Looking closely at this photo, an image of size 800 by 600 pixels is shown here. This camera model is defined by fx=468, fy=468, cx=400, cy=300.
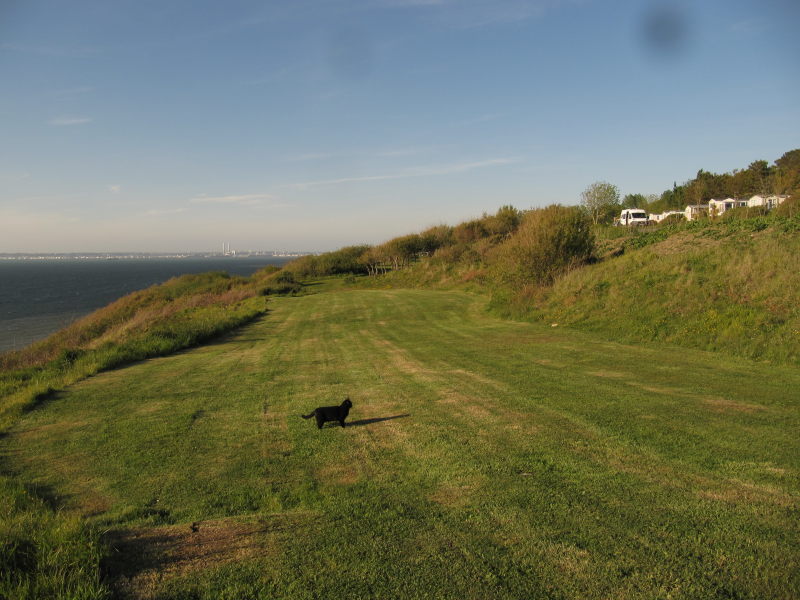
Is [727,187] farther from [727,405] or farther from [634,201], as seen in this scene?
[727,405]

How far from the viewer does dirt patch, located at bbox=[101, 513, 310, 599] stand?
3.63 meters

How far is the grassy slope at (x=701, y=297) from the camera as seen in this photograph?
13070 millimetres

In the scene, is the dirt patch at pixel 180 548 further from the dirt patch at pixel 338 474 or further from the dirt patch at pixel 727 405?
the dirt patch at pixel 727 405

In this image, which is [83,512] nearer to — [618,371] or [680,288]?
[618,371]

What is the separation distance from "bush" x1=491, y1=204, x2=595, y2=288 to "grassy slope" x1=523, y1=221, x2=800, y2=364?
2.01 metres

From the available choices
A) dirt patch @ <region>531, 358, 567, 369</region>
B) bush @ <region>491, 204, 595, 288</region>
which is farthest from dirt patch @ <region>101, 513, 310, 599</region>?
bush @ <region>491, 204, 595, 288</region>

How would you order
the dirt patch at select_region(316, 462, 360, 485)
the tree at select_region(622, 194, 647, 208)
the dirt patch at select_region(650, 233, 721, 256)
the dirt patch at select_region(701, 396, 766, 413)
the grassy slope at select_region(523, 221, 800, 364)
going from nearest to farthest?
the dirt patch at select_region(316, 462, 360, 485), the dirt patch at select_region(701, 396, 766, 413), the grassy slope at select_region(523, 221, 800, 364), the dirt patch at select_region(650, 233, 721, 256), the tree at select_region(622, 194, 647, 208)

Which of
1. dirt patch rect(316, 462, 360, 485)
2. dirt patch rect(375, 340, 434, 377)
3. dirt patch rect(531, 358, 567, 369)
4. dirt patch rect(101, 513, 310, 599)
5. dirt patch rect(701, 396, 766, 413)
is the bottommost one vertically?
dirt patch rect(375, 340, 434, 377)

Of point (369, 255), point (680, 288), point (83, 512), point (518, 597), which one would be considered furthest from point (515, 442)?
point (369, 255)

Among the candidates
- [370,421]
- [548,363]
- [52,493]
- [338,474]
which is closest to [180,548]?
[338,474]

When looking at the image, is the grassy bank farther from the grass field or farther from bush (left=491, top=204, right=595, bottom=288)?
bush (left=491, top=204, right=595, bottom=288)

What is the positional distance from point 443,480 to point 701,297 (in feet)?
46.6

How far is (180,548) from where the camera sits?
408 cm

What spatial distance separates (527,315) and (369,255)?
54.6 meters
